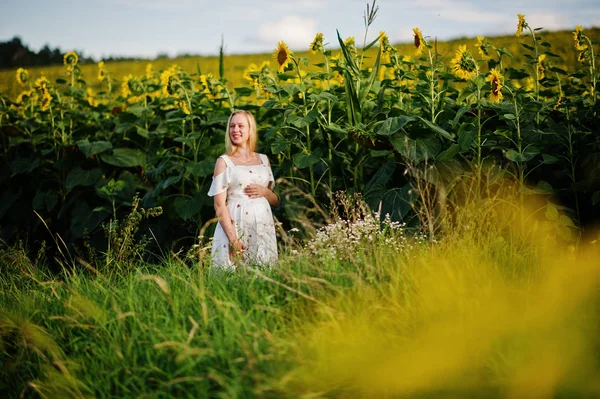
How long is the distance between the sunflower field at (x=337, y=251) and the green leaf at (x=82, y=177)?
2 cm

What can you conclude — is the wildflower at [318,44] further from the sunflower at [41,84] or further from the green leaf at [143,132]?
the sunflower at [41,84]

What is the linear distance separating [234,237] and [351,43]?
1671 mm

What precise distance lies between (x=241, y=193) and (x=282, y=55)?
104 centimetres

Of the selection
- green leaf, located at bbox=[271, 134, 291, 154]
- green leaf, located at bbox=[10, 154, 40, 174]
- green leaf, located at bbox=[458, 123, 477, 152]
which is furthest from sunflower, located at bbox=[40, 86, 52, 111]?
Result: green leaf, located at bbox=[458, 123, 477, 152]

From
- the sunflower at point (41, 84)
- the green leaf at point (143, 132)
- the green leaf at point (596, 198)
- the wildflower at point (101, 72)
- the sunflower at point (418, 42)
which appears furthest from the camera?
the wildflower at point (101, 72)

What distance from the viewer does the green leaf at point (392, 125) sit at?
4.00 meters

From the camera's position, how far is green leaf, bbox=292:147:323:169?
4398 millimetres

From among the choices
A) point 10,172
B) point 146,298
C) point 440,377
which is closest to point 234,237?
point 146,298

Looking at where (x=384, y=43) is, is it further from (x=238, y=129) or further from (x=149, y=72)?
(x=149, y=72)

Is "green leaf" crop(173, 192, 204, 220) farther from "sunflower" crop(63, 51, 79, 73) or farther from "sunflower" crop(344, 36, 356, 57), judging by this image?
"sunflower" crop(63, 51, 79, 73)

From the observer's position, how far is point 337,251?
348cm

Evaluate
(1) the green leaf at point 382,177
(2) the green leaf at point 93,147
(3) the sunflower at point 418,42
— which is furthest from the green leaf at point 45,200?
(3) the sunflower at point 418,42

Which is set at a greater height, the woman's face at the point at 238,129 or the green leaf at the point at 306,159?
the woman's face at the point at 238,129

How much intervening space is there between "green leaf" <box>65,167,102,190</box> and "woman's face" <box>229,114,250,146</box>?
6.05ft
